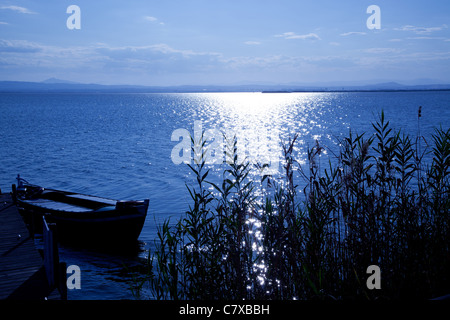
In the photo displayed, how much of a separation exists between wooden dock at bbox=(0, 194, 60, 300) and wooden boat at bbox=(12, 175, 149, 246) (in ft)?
11.4

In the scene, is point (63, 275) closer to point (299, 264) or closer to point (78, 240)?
point (299, 264)

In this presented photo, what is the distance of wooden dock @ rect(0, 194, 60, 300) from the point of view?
7895 millimetres

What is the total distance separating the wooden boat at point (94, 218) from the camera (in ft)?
53.2

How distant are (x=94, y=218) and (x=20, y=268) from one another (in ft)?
24.0

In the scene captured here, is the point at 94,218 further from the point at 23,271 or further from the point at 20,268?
the point at 23,271

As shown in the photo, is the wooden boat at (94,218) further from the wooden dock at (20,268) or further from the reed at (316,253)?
the reed at (316,253)

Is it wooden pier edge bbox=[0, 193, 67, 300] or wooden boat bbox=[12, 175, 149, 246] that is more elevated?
wooden pier edge bbox=[0, 193, 67, 300]

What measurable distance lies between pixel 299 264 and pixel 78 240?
44.1 ft

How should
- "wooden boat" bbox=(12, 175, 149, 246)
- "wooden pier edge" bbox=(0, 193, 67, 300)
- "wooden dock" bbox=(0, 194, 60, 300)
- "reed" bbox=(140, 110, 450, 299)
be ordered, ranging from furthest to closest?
"wooden boat" bbox=(12, 175, 149, 246) → "wooden dock" bbox=(0, 194, 60, 300) → "wooden pier edge" bbox=(0, 193, 67, 300) → "reed" bbox=(140, 110, 450, 299)

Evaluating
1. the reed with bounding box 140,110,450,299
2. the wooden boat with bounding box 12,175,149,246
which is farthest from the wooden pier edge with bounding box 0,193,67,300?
the wooden boat with bounding box 12,175,149,246

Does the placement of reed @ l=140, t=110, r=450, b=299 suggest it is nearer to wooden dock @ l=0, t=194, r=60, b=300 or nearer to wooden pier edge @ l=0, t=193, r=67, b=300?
wooden pier edge @ l=0, t=193, r=67, b=300

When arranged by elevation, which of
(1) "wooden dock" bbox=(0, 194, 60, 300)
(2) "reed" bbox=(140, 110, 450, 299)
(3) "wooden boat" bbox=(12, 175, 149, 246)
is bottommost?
(3) "wooden boat" bbox=(12, 175, 149, 246)

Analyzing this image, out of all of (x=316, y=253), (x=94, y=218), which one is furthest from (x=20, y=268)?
(x=94, y=218)
